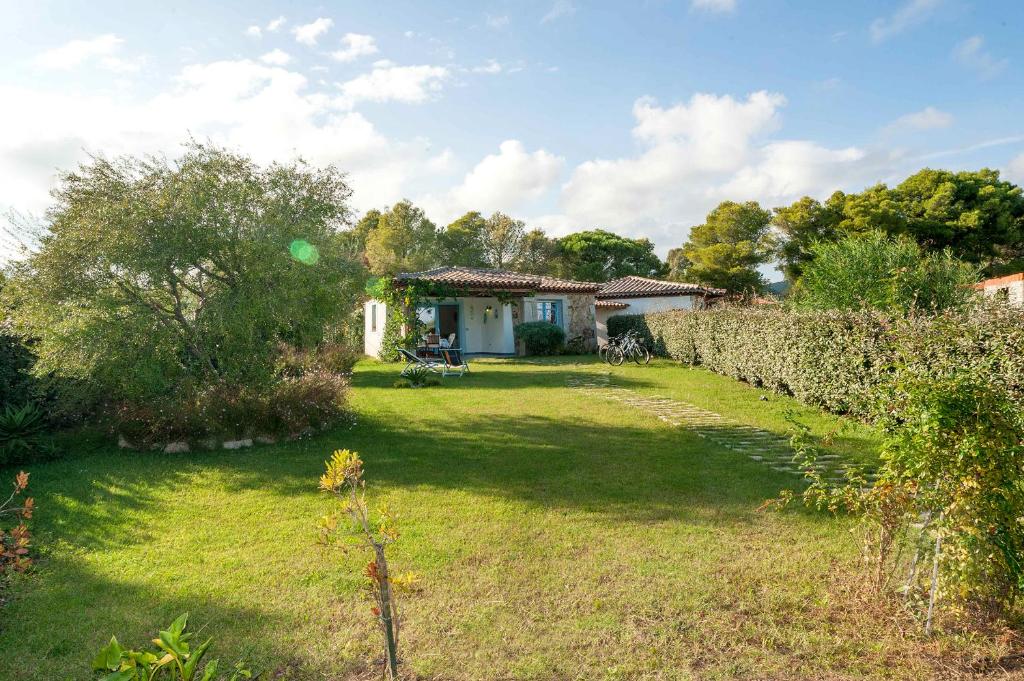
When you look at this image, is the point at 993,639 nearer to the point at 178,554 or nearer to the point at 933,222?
the point at 178,554

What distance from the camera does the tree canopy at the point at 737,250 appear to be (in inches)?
1510

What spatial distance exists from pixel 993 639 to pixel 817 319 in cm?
799

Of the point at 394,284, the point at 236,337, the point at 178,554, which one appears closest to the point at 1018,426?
the point at 178,554

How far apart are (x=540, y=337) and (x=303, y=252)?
48.6 ft

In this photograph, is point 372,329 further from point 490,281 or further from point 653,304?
point 653,304

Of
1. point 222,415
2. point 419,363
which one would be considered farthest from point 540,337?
point 222,415

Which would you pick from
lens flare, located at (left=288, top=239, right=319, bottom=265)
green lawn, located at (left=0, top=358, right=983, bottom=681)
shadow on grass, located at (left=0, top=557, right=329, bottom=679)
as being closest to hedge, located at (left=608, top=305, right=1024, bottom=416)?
green lawn, located at (left=0, top=358, right=983, bottom=681)

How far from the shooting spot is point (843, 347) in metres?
9.54

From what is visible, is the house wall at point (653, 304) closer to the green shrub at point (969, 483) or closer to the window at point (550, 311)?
the window at point (550, 311)

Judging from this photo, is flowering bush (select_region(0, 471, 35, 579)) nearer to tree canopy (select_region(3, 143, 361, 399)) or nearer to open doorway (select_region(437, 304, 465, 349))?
tree canopy (select_region(3, 143, 361, 399))

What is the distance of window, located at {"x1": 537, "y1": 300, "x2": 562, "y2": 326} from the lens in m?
25.2

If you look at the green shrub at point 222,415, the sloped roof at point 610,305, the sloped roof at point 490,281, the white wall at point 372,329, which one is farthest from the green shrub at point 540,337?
the green shrub at point 222,415

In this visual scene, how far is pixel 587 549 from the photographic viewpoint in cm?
458

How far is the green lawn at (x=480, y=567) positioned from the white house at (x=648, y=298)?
20928 millimetres
